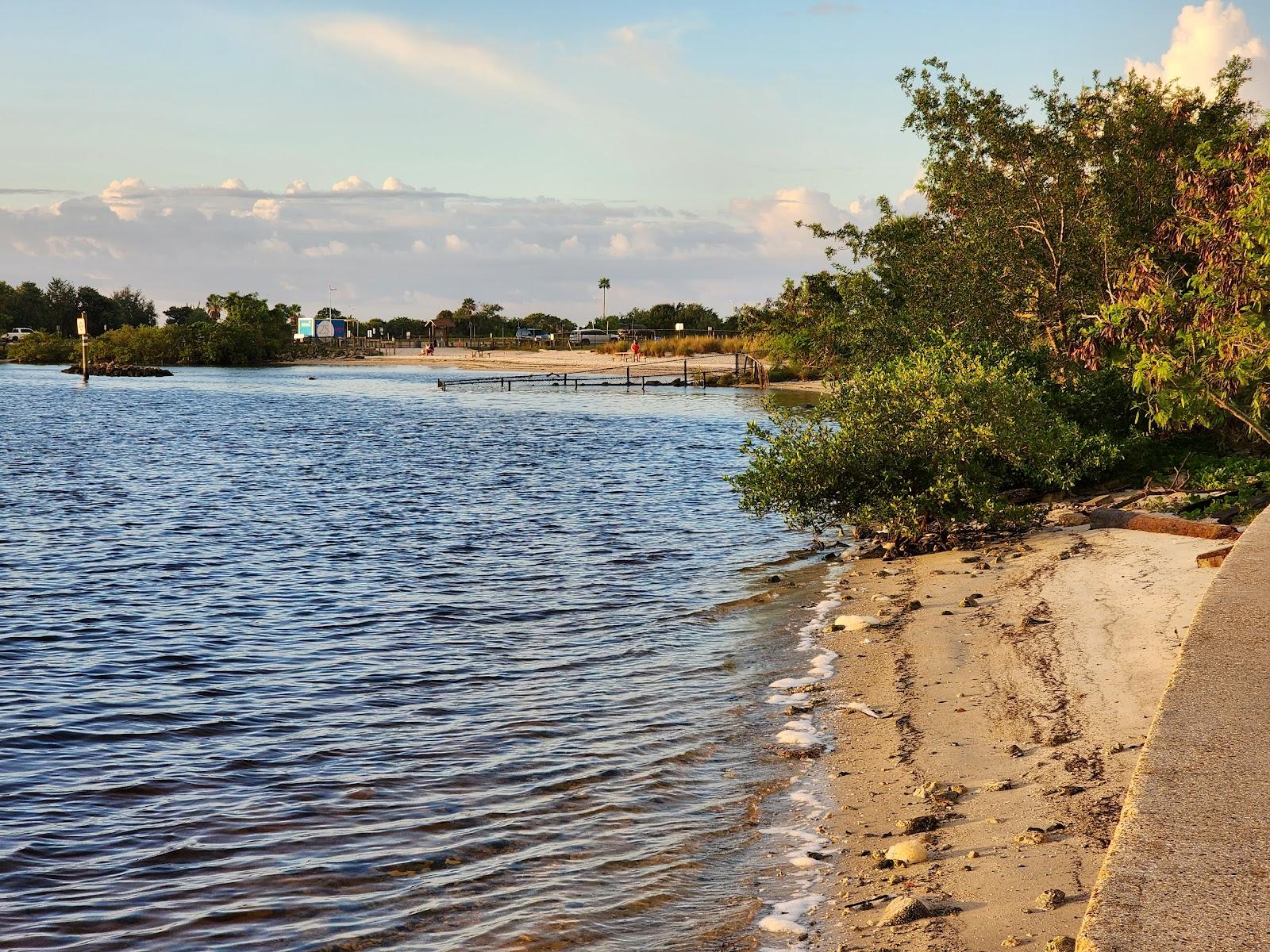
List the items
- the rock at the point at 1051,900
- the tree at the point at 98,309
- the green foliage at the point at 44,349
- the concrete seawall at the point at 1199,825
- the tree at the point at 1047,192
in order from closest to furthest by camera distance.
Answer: the concrete seawall at the point at 1199,825
the rock at the point at 1051,900
the tree at the point at 1047,192
the green foliage at the point at 44,349
the tree at the point at 98,309

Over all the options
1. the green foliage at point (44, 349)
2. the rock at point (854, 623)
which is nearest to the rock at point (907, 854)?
the rock at point (854, 623)

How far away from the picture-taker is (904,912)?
5.29 meters

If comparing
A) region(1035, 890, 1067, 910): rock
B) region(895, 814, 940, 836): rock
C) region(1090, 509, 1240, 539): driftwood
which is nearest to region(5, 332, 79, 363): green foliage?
region(1090, 509, 1240, 539): driftwood

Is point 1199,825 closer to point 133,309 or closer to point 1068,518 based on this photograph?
point 1068,518

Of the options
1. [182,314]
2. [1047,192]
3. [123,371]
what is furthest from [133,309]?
[1047,192]

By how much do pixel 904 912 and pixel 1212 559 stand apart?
8050mm

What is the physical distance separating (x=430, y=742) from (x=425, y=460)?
27.2 m

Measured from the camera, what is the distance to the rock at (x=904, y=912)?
5.26m

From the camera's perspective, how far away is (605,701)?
388 inches

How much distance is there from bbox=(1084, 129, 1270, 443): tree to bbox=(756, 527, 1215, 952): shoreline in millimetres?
1784

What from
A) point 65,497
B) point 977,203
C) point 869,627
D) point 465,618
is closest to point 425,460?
point 65,497

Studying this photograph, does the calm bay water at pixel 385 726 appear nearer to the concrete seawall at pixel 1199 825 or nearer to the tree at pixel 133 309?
the concrete seawall at pixel 1199 825

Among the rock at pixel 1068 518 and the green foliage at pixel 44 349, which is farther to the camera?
the green foliage at pixel 44 349

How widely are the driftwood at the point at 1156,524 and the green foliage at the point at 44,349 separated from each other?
14448 centimetres
